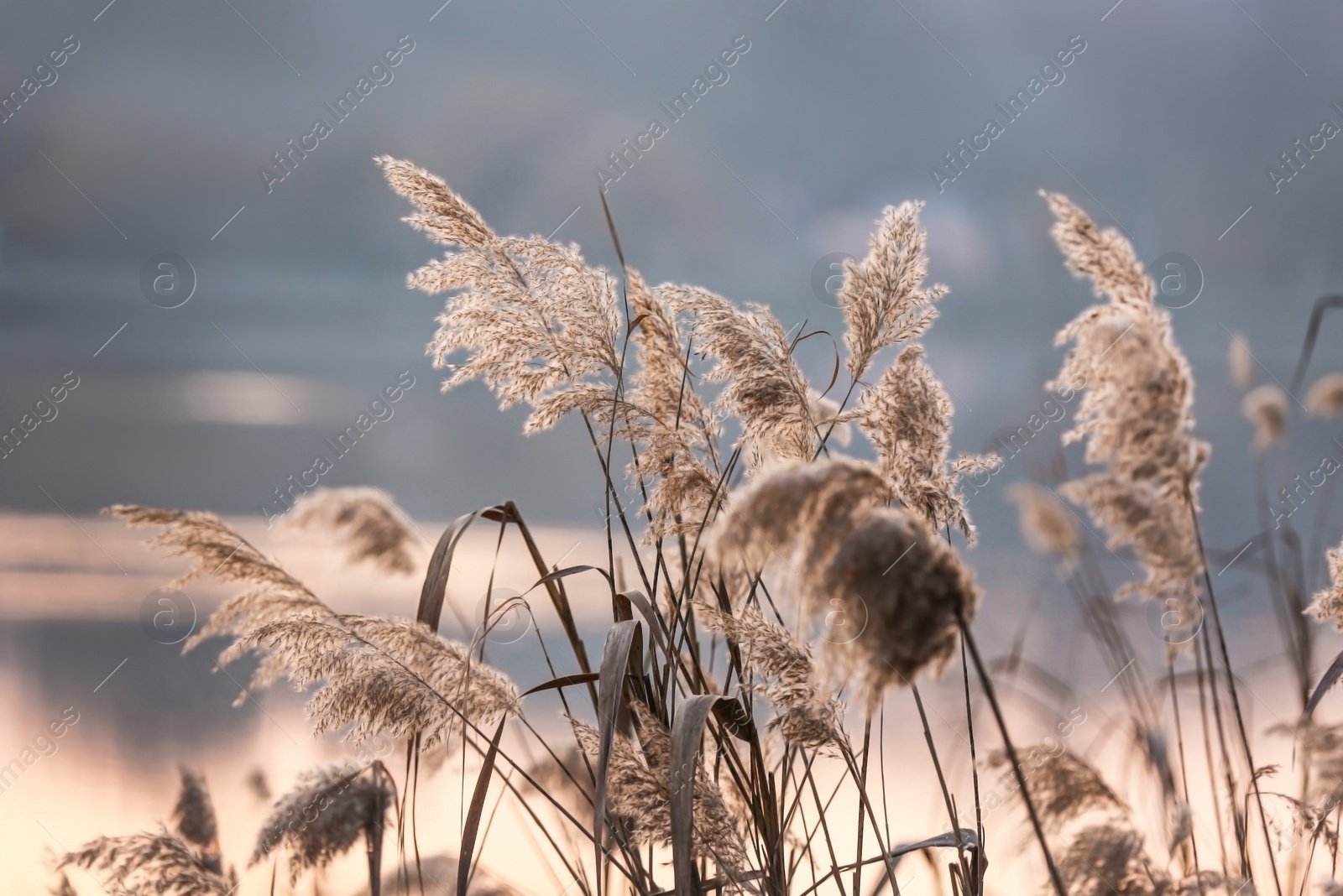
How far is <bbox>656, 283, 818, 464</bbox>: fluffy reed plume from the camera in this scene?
4.03 ft

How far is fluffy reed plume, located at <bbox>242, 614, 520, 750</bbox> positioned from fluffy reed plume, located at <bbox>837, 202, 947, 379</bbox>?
705 mm

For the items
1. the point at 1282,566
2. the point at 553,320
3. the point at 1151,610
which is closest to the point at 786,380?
the point at 553,320

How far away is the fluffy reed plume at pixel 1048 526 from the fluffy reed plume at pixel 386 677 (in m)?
0.78

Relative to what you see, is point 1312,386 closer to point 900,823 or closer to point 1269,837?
point 1269,837

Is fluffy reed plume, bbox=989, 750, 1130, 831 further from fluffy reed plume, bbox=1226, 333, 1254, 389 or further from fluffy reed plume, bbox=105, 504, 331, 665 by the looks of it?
fluffy reed plume, bbox=1226, 333, 1254, 389

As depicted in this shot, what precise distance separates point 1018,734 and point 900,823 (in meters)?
0.24

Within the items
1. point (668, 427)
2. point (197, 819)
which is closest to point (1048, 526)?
point (668, 427)

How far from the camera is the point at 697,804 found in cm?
106

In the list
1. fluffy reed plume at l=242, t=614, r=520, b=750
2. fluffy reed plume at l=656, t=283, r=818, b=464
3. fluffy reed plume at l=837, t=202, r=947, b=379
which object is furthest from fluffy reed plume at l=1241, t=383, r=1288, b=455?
fluffy reed plume at l=242, t=614, r=520, b=750

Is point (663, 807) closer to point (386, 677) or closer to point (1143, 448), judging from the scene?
point (386, 677)

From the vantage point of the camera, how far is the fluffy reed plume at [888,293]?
130cm

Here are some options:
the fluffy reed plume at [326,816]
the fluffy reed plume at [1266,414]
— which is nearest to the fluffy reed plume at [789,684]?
the fluffy reed plume at [326,816]

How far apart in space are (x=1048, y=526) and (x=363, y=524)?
4.05ft

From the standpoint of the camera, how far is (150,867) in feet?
4.55
